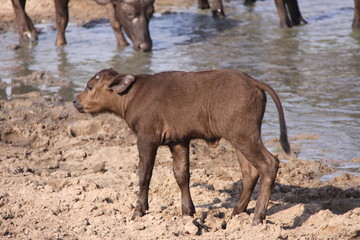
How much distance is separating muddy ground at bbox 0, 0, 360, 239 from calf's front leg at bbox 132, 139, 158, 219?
0.12 metres

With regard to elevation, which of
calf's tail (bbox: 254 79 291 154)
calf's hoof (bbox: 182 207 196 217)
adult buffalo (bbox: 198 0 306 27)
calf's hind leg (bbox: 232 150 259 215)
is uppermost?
calf's tail (bbox: 254 79 291 154)

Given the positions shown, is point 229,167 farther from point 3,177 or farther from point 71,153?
point 3,177

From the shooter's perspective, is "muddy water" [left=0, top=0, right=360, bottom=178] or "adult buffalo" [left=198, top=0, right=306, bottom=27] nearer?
"muddy water" [left=0, top=0, right=360, bottom=178]

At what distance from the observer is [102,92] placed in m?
6.58

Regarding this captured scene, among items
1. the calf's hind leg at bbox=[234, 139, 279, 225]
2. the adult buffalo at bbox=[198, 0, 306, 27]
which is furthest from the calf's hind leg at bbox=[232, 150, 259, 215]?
the adult buffalo at bbox=[198, 0, 306, 27]

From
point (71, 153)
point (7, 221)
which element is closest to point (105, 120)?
point (71, 153)

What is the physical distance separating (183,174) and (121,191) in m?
0.81

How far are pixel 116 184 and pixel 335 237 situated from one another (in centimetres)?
254

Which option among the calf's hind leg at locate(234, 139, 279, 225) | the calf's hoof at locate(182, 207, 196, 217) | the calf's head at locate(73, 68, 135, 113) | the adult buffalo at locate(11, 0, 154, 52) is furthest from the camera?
the adult buffalo at locate(11, 0, 154, 52)

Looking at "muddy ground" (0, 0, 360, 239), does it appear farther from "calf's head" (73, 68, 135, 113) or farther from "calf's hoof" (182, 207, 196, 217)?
"calf's head" (73, 68, 135, 113)

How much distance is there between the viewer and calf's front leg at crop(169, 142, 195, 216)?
625 cm

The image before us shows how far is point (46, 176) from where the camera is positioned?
7352 millimetres

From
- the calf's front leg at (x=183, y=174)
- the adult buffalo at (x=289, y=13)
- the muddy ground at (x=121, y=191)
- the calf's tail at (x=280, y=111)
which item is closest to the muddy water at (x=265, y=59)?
the adult buffalo at (x=289, y=13)

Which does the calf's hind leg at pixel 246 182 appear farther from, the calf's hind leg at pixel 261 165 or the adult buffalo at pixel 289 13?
the adult buffalo at pixel 289 13
